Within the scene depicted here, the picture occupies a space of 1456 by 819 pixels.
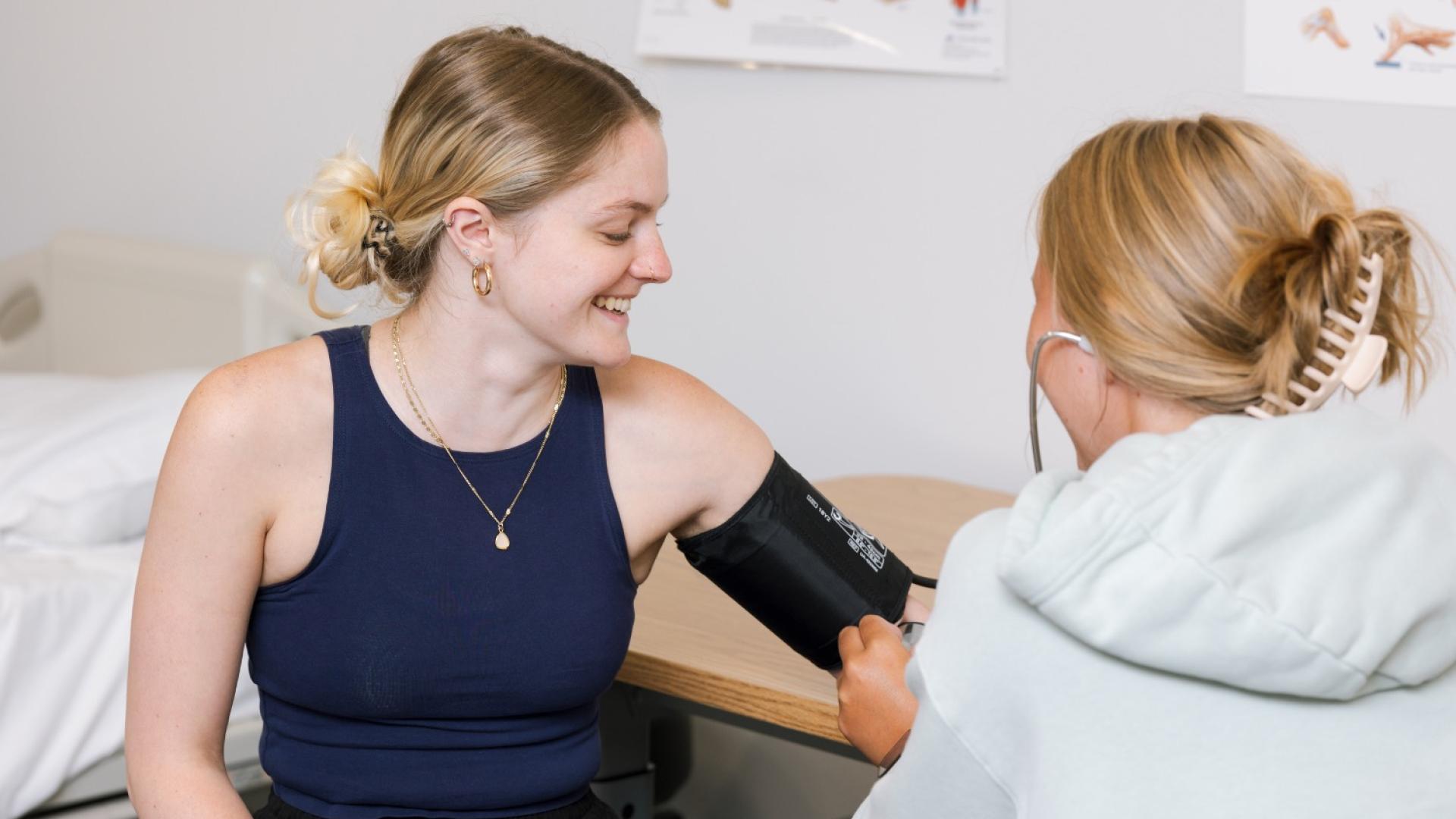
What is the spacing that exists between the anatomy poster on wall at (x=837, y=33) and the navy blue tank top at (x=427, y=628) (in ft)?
3.33

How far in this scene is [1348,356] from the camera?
0.81 m

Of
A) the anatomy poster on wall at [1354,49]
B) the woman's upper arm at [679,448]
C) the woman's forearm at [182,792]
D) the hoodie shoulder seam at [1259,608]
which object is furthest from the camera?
the anatomy poster on wall at [1354,49]

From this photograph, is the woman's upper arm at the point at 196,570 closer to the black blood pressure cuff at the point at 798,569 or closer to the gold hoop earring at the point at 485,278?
the gold hoop earring at the point at 485,278

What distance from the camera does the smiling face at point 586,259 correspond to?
1130 mm

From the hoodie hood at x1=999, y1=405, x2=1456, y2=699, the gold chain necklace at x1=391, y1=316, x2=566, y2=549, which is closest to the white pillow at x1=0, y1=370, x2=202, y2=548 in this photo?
the gold chain necklace at x1=391, y1=316, x2=566, y2=549

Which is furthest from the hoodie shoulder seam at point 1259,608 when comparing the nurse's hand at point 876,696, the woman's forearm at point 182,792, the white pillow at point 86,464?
the white pillow at point 86,464

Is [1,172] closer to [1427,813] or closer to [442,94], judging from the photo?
[442,94]

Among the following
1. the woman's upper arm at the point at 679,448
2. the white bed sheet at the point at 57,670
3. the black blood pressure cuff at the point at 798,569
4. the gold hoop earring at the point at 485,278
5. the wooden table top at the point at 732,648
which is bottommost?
the white bed sheet at the point at 57,670

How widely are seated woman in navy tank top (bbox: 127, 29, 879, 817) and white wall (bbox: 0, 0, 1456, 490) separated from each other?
0.86 meters

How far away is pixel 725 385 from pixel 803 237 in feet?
0.89

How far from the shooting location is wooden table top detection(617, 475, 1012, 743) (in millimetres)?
1258

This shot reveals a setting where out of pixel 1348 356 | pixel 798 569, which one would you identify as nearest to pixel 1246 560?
pixel 1348 356

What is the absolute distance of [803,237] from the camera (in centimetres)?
216

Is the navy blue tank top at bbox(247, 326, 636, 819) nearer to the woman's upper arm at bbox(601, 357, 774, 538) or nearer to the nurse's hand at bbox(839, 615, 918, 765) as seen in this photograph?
the woman's upper arm at bbox(601, 357, 774, 538)
